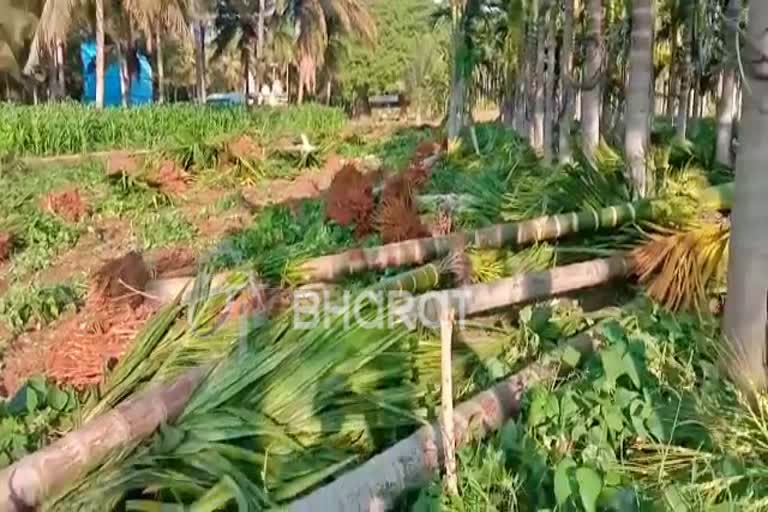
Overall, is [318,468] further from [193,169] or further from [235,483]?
[193,169]

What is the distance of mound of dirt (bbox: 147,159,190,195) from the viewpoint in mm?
13930

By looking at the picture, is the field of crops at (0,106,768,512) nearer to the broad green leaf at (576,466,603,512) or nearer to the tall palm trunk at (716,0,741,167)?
the broad green leaf at (576,466,603,512)

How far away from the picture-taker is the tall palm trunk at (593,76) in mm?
11681

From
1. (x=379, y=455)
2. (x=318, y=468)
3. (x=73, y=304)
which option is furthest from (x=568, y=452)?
(x=73, y=304)

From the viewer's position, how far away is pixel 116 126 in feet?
78.2

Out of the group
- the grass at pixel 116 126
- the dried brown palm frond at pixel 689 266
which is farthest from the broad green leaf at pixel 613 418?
the grass at pixel 116 126

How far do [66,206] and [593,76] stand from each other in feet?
23.6

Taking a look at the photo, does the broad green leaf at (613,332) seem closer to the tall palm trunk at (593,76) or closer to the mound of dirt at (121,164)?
the tall palm trunk at (593,76)

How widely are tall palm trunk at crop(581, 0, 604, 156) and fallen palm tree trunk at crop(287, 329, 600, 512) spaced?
297 inches

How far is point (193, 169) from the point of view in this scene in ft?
53.2

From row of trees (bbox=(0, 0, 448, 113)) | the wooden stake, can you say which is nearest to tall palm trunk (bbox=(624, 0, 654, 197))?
the wooden stake

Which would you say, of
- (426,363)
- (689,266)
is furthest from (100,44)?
(426,363)

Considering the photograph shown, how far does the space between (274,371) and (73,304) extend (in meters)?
3.85

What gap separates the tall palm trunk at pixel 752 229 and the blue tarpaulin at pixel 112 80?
141 ft
